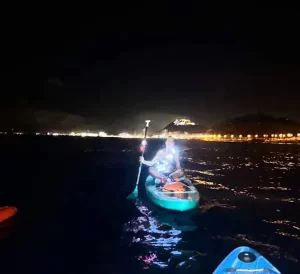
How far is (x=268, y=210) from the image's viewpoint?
68.0 ft

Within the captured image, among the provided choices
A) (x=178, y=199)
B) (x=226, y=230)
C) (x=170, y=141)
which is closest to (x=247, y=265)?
(x=226, y=230)

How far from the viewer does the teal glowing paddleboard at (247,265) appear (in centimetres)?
755

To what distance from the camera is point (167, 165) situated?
781 inches

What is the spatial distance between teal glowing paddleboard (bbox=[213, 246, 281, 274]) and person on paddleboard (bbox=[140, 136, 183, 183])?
10.6 m

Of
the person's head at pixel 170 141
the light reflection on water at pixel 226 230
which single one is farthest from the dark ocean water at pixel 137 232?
the person's head at pixel 170 141

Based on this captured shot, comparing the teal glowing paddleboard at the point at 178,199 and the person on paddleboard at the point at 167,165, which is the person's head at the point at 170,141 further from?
the teal glowing paddleboard at the point at 178,199

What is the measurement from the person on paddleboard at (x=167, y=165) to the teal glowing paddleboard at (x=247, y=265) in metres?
10.6

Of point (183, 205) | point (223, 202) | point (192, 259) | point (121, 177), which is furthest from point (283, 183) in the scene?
point (192, 259)

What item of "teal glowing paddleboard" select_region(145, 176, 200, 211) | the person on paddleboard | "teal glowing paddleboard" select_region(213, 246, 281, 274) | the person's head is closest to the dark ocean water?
"teal glowing paddleboard" select_region(145, 176, 200, 211)

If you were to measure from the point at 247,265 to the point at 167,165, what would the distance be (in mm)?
12283

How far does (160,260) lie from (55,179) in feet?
83.8

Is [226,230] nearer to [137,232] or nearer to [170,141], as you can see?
[137,232]

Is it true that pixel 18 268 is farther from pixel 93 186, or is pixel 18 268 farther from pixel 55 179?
pixel 55 179

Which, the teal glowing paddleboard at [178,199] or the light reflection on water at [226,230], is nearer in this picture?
the light reflection on water at [226,230]
